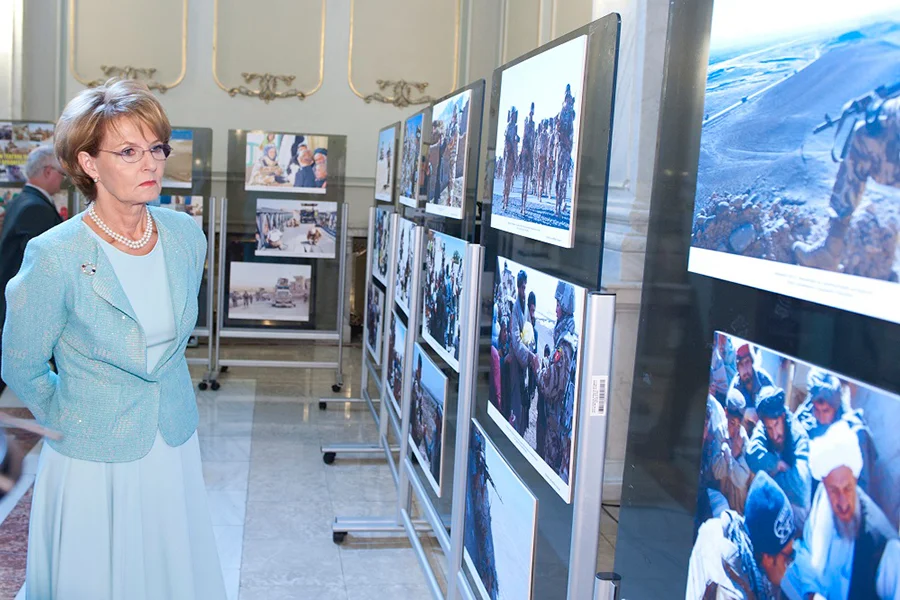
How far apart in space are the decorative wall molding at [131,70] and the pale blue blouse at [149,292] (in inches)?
286

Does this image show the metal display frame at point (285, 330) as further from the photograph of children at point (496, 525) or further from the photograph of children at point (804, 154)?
the photograph of children at point (804, 154)

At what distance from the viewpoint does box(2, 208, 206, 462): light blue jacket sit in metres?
2.08

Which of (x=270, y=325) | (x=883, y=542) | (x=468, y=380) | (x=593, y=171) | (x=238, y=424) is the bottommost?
(x=238, y=424)

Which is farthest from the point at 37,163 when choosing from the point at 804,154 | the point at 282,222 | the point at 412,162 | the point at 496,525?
the point at 804,154

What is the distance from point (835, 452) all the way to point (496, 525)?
5.09 feet

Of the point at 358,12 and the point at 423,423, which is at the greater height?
the point at 358,12

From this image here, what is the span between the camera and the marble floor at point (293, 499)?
393cm

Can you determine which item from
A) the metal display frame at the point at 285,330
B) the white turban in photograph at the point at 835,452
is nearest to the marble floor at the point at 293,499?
the metal display frame at the point at 285,330

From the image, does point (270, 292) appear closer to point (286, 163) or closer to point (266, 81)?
point (286, 163)

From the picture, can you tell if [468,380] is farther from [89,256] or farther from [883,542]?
[883,542]

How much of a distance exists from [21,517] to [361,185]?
574 centimetres

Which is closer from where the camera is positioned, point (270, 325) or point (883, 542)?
point (883, 542)

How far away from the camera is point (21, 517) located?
170 inches

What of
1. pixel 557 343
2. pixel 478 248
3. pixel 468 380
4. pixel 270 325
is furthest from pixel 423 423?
pixel 270 325
